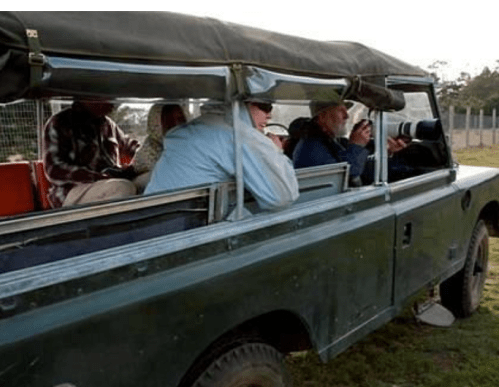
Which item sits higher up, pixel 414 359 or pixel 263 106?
pixel 263 106

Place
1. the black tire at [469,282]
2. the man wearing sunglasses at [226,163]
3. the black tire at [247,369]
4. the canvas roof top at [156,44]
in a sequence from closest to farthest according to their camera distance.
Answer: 1. the canvas roof top at [156,44]
2. the black tire at [247,369]
3. the man wearing sunglasses at [226,163]
4. the black tire at [469,282]

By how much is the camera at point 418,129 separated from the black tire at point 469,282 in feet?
3.45

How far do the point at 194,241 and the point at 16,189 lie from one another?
2.00 metres

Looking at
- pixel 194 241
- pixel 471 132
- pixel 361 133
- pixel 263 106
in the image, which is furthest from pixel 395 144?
pixel 471 132

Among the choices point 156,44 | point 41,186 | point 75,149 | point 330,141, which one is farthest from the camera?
point 41,186

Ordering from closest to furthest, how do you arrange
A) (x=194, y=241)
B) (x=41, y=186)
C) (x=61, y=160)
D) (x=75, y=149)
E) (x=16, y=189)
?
(x=194, y=241), (x=61, y=160), (x=75, y=149), (x=16, y=189), (x=41, y=186)

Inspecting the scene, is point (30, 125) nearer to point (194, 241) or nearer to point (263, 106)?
point (263, 106)

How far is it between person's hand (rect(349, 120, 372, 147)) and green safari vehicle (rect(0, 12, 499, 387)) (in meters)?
0.07

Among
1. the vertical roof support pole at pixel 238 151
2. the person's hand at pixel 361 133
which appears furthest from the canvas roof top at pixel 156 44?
the person's hand at pixel 361 133

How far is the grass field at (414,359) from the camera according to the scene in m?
3.82

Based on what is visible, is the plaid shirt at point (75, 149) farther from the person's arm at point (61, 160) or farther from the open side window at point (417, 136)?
the open side window at point (417, 136)

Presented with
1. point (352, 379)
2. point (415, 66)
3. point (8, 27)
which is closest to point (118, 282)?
point (8, 27)

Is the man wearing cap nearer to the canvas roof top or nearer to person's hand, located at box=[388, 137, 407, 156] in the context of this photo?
person's hand, located at box=[388, 137, 407, 156]

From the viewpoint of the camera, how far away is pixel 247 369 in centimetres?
244
